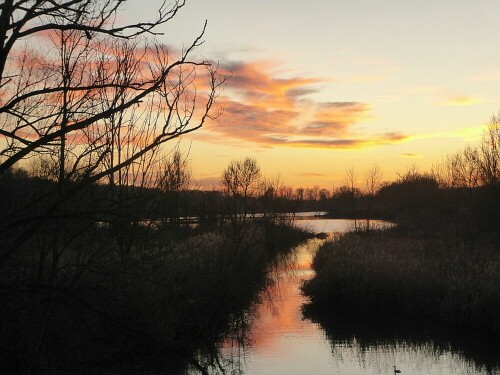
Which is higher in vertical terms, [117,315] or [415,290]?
[117,315]

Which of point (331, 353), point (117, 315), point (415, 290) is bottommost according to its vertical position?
point (331, 353)

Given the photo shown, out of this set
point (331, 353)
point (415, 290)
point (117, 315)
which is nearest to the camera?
point (117, 315)

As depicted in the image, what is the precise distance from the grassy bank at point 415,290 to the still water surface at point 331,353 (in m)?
1.39

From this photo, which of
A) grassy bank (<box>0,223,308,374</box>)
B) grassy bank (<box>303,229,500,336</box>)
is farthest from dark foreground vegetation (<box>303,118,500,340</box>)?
grassy bank (<box>0,223,308,374</box>)

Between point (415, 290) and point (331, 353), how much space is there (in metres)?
4.39

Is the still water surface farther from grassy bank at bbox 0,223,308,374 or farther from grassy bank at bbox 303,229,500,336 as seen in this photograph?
grassy bank at bbox 303,229,500,336

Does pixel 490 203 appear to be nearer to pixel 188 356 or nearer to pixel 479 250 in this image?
pixel 479 250

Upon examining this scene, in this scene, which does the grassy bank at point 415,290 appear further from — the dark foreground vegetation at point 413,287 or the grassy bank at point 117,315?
the grassy bank at point 117,315

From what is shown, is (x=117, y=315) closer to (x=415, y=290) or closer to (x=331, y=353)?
(x=331, y=353)

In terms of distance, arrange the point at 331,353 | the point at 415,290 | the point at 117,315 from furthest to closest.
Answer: the point at 415,290 < the point at 331,353 < the point at 117,315

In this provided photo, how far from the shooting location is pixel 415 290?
51.2ft

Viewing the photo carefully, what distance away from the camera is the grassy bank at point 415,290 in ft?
45.1

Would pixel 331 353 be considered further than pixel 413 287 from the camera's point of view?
No

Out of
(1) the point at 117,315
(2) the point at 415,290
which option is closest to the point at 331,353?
(2) the point at 415,290
